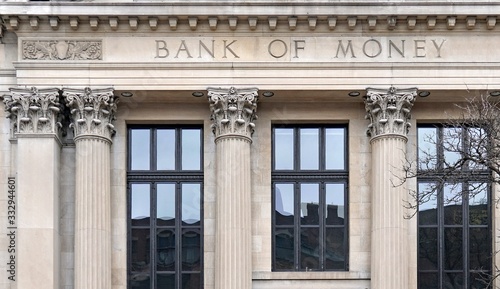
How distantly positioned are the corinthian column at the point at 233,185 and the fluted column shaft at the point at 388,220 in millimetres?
3942

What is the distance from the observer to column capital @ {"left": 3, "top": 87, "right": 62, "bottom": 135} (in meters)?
41.2

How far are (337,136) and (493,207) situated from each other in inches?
216

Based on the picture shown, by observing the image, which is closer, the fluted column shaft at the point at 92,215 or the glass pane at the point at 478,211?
the fluted column shaft at the point at 92,215

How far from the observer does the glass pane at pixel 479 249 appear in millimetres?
42344

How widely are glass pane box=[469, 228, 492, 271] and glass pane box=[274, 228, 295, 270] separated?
571cm

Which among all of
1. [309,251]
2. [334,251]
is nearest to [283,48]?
[309,251]

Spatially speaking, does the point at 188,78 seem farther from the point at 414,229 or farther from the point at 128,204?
the point at 414,229

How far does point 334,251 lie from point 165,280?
5.47 m

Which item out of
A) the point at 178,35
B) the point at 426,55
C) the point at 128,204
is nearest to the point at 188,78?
the point at 178,35

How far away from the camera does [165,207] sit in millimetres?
42656

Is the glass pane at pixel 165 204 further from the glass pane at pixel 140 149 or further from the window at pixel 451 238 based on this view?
the window at pixel 451 238

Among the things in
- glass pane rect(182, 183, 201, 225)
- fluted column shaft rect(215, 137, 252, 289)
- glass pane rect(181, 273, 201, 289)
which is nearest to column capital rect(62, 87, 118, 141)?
glass pane rect(182, 183, 201, 225)

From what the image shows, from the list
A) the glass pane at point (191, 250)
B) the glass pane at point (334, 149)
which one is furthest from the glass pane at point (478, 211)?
the glass pane at point (191, 250)

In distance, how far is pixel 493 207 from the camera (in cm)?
4241
